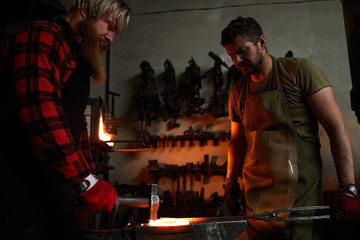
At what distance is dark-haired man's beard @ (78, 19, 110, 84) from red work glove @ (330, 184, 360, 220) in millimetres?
1591

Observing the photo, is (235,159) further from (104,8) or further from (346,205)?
(104,8)

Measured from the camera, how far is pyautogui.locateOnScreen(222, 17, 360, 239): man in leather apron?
1.84 m

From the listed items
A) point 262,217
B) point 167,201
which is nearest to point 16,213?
Answer: point 262,217

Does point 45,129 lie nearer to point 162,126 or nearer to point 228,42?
point 228,42

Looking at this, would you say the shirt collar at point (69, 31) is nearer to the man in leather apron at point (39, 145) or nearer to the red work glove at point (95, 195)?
the man in leather apron at point (39, 145)

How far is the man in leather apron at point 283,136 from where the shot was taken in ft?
6.03

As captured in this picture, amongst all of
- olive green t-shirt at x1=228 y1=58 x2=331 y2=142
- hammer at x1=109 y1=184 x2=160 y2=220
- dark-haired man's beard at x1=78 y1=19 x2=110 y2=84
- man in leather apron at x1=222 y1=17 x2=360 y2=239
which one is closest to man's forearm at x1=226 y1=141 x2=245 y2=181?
man in leather apron at x1=222 y1=17 x2=360 y2=239

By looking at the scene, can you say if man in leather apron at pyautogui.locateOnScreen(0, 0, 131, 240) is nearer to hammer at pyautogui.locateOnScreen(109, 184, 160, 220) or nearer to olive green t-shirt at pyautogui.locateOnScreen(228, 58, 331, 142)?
hammer at pyautogui.locateOnScreen(109, 184, 160, 220)

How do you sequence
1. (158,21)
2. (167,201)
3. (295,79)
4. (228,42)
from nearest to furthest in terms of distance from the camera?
(295,79)
(228,42)
(167,201)
(158,21)

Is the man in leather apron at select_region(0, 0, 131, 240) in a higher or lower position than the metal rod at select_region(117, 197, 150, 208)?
higher

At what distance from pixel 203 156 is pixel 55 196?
352 centimetres

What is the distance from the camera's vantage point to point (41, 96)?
1201 millimetres

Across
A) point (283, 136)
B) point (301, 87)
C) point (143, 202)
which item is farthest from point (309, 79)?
point (143, 202)

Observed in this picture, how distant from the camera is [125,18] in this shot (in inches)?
68.1
